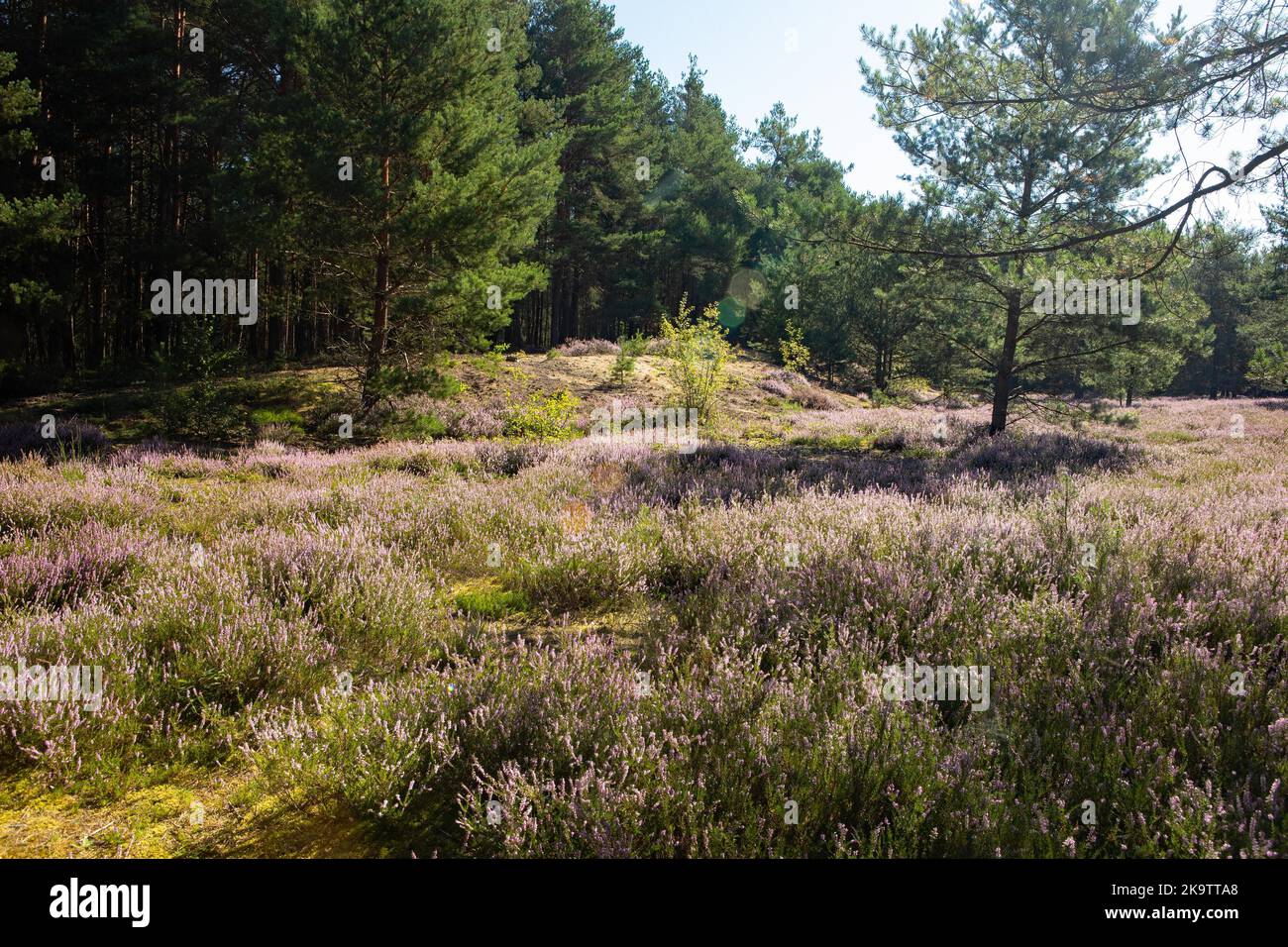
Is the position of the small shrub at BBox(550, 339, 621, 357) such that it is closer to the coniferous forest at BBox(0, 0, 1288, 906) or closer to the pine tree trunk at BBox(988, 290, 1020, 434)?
the coniferous forest at BBox(0, 0, 1288, 906)

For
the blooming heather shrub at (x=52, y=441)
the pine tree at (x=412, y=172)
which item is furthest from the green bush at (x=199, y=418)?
the pine tree at (x=412, y=172)

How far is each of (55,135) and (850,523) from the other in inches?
947

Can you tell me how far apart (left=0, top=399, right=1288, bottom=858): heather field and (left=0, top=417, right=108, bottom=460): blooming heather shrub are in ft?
13.9

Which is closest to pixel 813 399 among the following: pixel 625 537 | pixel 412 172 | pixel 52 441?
pixel 412 172

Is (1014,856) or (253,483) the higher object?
(253,483)

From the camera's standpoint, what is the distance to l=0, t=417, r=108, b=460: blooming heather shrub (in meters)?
8.40

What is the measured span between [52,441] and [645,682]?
11.2 m

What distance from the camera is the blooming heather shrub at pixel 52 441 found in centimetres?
840

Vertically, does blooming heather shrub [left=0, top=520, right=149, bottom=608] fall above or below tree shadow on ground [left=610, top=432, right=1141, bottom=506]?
below

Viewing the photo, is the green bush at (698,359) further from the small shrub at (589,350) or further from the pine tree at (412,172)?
A: the small shrub at (589,350)

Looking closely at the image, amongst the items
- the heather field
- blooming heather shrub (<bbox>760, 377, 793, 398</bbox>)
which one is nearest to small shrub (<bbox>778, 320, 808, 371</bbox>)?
blooming heather shrub (<bbox>760, 377, 793, 398</bbox>)

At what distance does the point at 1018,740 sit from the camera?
2.23 m
